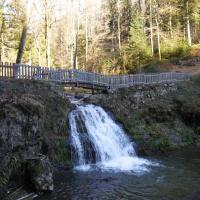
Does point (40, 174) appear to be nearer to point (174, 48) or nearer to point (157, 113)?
point (157, 113)

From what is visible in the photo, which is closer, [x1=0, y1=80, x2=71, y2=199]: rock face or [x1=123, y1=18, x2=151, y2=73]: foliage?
[x1=0, y1=80, x2=71, y2=199]: rock face

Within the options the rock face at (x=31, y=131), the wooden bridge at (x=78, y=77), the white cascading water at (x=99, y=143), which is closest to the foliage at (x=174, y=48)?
the wooden bridge at (x=78, y=77)

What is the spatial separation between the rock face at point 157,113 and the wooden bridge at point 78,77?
A: 158 centimetres

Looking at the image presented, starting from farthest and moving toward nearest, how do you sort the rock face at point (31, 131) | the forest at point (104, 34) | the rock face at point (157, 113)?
the forest at point (104, 34)
the rock face at point (157, 113)
the rock face at point (31, 131)

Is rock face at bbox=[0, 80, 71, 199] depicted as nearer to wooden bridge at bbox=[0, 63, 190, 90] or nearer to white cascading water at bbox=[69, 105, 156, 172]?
white cascading water at bbox=[69, 105, 156, 172]

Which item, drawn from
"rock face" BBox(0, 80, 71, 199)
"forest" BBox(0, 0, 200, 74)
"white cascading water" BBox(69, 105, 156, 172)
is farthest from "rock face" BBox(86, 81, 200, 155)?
"forest" BBox(0, 0, 200, 74)

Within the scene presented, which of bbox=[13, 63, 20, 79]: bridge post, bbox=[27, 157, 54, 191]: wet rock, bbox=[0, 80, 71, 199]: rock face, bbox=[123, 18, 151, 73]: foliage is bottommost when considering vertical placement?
bbox=[27, 157, 54, 191]: wet rock

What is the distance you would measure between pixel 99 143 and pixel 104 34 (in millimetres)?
35400

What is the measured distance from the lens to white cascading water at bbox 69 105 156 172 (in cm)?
1764

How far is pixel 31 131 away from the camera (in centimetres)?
1566

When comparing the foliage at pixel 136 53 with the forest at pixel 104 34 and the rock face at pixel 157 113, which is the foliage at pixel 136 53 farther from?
the rock face at pixel 157 113

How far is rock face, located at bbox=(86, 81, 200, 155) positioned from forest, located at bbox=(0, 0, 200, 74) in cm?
1149

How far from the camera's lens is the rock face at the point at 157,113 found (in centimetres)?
2244

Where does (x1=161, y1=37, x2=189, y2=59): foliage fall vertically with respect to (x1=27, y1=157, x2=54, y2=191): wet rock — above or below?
above
